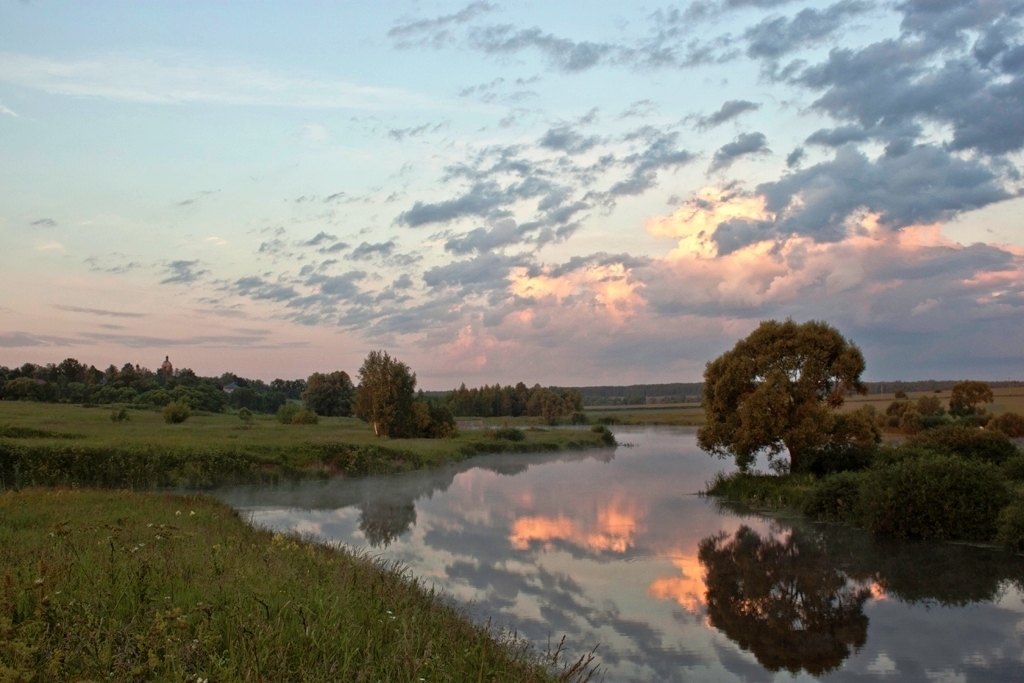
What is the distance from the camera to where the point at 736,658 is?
10289mm

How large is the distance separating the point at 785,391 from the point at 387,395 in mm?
36660

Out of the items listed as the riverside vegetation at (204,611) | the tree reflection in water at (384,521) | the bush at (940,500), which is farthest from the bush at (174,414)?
the bush at (940,500)

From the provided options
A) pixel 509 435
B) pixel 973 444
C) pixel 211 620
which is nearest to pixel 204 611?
pixel 211 620

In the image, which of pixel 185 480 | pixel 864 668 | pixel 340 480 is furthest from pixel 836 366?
pixel 185 480

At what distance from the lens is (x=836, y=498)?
21.4 meters

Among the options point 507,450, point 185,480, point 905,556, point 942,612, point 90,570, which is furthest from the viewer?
point 507,450

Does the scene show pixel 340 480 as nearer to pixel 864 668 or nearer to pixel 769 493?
pixel 769 493

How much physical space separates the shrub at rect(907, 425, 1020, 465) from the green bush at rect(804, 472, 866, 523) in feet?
14.0

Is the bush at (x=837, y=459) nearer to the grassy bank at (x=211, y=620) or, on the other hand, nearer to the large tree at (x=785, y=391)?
the large tree at (x=785, y=391)

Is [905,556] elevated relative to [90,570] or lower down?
lower down

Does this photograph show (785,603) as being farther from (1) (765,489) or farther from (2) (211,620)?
(1) (765,489)

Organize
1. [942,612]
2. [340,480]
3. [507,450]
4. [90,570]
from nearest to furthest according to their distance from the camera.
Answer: [90,570], [942,612], [340,480], [507,450]

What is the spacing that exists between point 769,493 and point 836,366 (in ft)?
15.3

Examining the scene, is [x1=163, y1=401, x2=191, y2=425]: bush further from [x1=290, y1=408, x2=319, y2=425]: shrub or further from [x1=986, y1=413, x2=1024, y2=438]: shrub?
[x1=986, y1=413, x2=1024, y2=438]: shrub
